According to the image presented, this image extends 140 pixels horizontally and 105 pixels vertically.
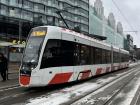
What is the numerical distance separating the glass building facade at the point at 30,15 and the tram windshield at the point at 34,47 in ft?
130

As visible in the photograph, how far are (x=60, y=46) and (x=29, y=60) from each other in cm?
219

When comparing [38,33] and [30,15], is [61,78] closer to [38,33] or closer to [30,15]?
[38,33]

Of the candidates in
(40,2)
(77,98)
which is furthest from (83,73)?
(40,2)

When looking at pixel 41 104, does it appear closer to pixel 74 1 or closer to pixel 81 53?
pixel 81 53

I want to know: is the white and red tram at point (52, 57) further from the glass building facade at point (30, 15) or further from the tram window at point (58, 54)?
the glass building facade at point (30, 15)

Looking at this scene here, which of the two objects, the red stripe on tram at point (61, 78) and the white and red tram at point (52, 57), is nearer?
the white and red tram at point (52, 57)

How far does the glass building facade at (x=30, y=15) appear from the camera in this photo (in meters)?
72.0

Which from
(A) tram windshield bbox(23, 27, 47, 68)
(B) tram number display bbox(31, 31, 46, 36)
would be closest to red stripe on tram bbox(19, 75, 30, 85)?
(A) tram windshield bbox(23, 27, 47, 68)

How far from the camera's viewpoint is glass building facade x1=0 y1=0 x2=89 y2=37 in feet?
236

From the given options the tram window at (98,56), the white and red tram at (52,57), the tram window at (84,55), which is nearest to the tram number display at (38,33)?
the white and red tram at (52,57)

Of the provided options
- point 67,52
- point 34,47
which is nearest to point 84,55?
point 67,52

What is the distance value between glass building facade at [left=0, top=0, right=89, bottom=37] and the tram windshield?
39.7 metres

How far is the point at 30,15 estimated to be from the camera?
83.7 m

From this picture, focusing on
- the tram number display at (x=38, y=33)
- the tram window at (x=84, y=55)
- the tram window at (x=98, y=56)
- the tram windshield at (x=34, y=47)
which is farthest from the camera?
the tram window at (x=98, y=56)
